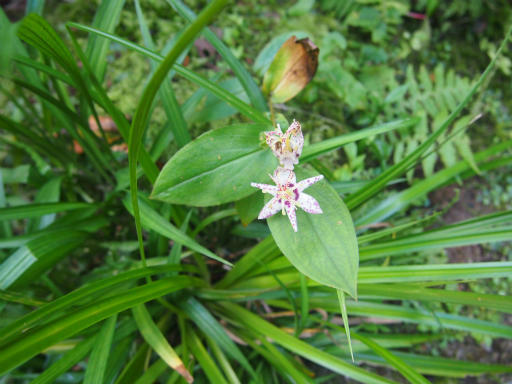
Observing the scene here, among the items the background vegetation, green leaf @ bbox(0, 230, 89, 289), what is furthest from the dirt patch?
green leaf @ bbox(0, 230, 89, 289)

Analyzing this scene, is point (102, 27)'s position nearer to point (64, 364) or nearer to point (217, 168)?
point (217, 168)

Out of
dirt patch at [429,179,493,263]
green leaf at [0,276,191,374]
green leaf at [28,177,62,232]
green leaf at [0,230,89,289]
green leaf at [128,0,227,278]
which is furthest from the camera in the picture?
dirt patch at [429,179,493,263]

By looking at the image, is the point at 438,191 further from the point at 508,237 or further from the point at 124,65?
the point at 124,65

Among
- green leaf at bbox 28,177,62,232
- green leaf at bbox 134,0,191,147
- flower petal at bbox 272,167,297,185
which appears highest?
green leaf at bbox 134,0,191,147

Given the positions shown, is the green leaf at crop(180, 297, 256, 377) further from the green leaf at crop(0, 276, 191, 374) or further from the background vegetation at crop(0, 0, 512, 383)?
the green leaf at crop(0, 276, 191, 374)

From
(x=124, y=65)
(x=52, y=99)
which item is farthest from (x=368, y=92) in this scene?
(x=52, y=99)

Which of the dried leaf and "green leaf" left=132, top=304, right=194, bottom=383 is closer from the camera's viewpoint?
"green leaf" left=132, top=304, right=194, bottom=383

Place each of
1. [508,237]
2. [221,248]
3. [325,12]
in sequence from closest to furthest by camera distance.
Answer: [508,237]
[221,248]
[325,12]
